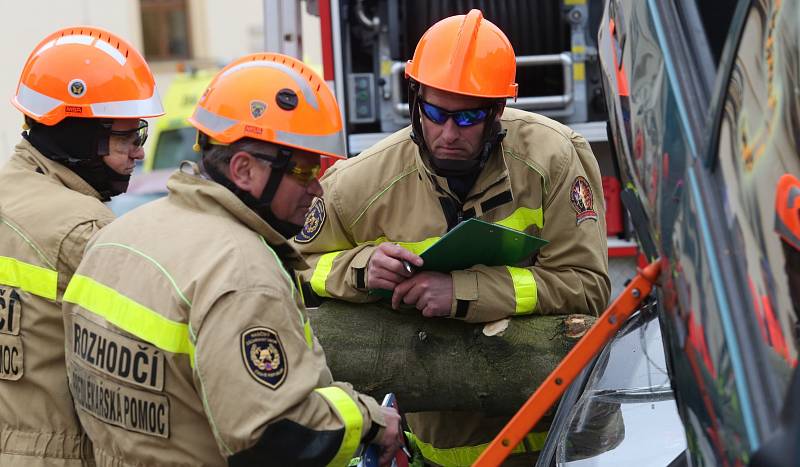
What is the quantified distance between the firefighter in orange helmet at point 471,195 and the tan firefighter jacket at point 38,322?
2.46ft

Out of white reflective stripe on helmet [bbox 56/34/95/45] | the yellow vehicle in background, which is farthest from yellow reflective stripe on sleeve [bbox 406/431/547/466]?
the yellow vehicle in background

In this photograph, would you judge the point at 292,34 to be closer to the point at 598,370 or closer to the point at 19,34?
the point at 598,370

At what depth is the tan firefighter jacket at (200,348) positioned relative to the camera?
2.16 meters

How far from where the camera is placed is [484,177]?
3.39 metres

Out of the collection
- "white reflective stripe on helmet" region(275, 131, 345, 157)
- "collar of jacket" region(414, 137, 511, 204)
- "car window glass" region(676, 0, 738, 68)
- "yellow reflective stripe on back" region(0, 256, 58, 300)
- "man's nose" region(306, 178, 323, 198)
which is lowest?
"yellow reflective stripe on back" region(0, 256, 58, 300)

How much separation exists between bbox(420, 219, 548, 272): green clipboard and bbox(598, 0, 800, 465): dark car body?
0.86 metres

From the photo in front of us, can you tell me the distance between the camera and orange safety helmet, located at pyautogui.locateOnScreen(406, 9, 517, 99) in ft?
10.8

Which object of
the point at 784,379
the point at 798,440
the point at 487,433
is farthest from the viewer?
the point at 487,433

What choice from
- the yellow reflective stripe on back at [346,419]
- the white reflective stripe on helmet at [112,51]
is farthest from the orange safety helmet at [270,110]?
the white reflective stripe on helmet at [112,51]

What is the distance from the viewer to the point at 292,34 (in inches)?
233

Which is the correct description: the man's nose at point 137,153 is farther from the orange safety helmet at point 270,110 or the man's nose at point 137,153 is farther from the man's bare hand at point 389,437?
the man's bare hand at point 389,437

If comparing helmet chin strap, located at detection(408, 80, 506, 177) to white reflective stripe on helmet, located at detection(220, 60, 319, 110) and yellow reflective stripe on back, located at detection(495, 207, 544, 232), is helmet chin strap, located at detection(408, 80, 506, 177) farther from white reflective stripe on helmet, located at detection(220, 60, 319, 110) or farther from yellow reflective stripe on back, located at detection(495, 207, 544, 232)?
white reflective stripe on helmet, located at detection(220, 60, 319, 110)

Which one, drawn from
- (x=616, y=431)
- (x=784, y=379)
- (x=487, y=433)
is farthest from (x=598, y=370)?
(x=784, y=379)

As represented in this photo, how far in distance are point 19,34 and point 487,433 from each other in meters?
16.0
